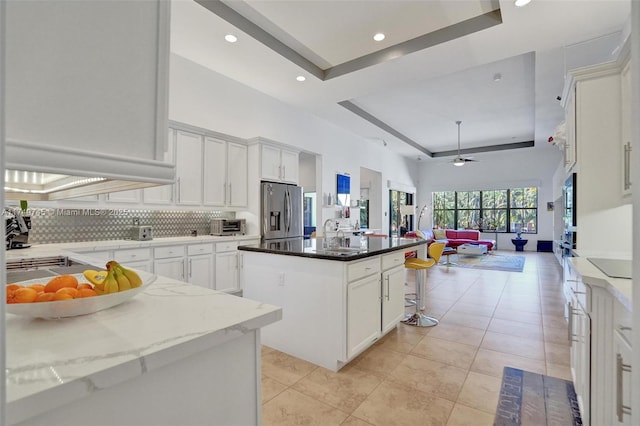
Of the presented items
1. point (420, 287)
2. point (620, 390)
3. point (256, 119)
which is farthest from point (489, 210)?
point (620, 390)

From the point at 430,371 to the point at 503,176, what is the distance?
→ 10.4 metres

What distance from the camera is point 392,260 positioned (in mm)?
3201

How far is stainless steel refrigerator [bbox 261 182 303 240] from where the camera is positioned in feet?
15.7

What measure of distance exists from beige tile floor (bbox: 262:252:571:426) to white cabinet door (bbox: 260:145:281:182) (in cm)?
274

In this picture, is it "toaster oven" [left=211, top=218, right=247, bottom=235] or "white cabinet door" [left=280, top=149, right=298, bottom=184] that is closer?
"toaster oven" [left=211, top=218, right=247, bottom=235]

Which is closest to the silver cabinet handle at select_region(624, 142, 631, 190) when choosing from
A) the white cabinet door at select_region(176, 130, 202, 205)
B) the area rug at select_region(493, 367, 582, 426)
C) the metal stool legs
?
the area rug at select_region(493, 367, 582, 426)

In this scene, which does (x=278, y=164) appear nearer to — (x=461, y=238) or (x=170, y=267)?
(x=170, y=267)

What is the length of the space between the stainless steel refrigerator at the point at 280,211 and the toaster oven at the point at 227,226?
1.11 ft

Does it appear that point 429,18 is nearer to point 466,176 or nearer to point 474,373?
point 474,373

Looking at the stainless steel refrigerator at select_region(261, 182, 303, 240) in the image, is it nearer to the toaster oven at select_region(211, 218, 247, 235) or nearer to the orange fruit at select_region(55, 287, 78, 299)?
the toaster oven at select_region(211, 218, 247, 235)

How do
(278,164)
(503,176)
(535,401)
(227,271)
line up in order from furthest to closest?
(503,176), (278,164), (227,271), (535,401)

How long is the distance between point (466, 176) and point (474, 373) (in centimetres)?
1036

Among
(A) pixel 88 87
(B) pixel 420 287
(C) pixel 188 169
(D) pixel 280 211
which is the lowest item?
(B) pixel 420 287

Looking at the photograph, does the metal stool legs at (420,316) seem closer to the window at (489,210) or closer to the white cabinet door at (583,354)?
the white cabinet door at (583,354)
